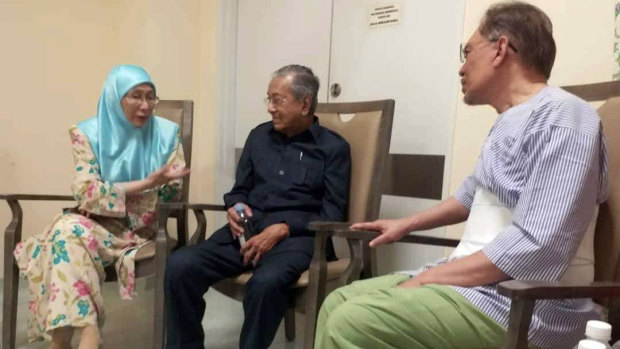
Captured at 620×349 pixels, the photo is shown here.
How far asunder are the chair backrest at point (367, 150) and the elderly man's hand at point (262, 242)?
0.89ft

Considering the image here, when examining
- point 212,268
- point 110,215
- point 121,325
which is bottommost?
point 121,325

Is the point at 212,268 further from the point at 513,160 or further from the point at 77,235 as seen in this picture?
the point at 513,160

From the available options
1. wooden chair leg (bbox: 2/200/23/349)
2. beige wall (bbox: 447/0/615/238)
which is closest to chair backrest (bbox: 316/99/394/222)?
beige wall (bbox: 447/0/615/238)

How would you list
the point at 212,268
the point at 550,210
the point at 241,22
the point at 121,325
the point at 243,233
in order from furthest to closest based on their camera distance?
the point at 241,22 < the point at 121,325 < the point at 243,233 < the point at 212,268 < the point at 550,210

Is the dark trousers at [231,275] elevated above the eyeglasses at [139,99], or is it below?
below

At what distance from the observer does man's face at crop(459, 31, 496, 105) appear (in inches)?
47.3

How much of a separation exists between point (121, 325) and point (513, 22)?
2159 millimetres

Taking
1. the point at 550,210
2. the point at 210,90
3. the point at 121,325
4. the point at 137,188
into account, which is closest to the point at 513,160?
the point at 550,210

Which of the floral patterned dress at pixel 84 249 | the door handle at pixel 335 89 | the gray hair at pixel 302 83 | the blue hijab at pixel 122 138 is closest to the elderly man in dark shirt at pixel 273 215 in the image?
the gray hair at pixel 302 83

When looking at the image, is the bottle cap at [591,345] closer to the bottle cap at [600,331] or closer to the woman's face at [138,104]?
the bottle cap at [600,331]

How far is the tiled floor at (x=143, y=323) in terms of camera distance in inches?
85.4

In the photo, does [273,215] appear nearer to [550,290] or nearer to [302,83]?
[302,83]

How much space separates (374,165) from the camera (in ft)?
5.80

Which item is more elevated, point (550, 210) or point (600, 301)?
point (550, 210)
